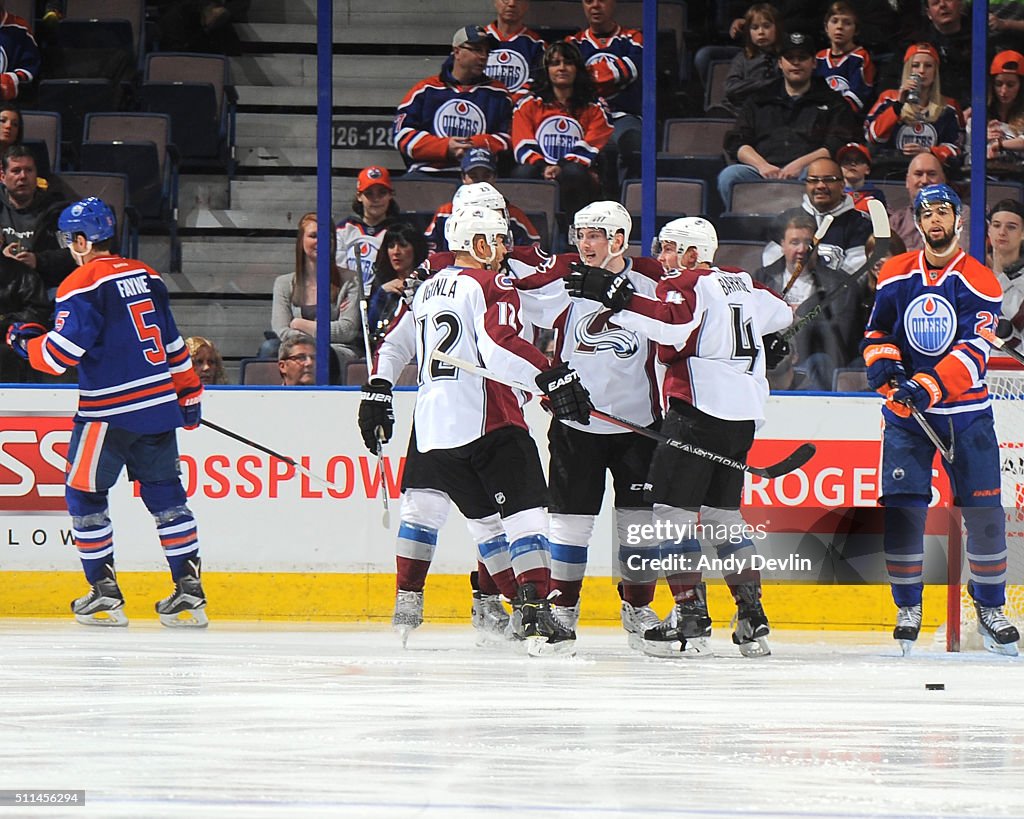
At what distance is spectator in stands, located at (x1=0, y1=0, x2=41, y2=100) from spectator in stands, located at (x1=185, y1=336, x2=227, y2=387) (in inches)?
80.3

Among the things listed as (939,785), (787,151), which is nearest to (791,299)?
(787,151)

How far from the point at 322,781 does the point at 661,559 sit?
2.59 metres

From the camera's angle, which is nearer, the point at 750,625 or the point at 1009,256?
the point at 750,625

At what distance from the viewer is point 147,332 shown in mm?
5875

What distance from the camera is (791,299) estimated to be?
21.9 feet

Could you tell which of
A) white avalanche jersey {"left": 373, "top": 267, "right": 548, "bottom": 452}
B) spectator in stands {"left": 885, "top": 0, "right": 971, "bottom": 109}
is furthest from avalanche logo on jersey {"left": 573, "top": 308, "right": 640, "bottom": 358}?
spectator in stands {"left": 885, "top": 0, "right": 971, "bottom": 109}

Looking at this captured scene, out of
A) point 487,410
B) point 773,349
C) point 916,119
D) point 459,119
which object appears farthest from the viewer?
point 459,119

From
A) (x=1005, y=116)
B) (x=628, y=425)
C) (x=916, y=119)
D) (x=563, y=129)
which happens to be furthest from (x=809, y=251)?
(x=628, y=425)

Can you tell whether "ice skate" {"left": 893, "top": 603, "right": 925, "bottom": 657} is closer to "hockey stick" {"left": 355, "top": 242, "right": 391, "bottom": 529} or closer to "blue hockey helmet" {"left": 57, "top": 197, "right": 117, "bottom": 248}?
"hockey stick" {"left": 355, "top": 242, "right": 391, "bottom": 529}

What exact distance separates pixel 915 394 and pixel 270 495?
2.37 metres

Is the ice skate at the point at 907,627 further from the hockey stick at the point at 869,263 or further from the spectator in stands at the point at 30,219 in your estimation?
the spectator in stands at the point at 30,219

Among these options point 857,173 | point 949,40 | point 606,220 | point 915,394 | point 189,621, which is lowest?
point 189,621

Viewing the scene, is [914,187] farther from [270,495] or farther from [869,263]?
[270,495]

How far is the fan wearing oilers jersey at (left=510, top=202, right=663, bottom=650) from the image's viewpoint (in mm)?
5289
